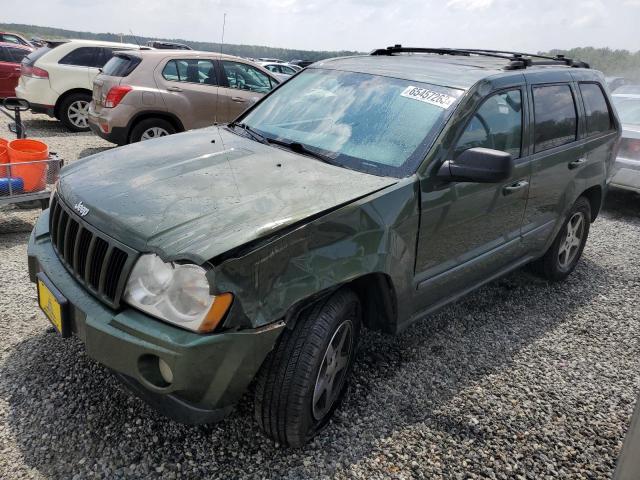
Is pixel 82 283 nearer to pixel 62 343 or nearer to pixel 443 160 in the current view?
pixel 62 343

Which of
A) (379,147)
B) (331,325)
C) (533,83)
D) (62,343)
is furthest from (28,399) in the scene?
(533,83)

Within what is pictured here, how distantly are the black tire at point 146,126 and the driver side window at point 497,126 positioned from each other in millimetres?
5493

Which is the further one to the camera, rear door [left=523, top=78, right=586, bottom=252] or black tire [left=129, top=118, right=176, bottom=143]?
black tire [left=129, top=118, right=176, bottom=143]

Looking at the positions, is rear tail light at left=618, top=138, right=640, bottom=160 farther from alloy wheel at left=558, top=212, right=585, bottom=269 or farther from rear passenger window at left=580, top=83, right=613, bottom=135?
alloy wheel at left=558, top=212, right=585, bottom=269

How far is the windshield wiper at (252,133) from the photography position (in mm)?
3174

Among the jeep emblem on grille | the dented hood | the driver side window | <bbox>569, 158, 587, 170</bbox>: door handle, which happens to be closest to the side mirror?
the driver side window

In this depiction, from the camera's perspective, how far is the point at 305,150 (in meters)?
2.93

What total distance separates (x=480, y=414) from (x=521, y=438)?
23 cm

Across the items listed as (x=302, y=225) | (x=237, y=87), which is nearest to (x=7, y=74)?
(x=237, y=87)

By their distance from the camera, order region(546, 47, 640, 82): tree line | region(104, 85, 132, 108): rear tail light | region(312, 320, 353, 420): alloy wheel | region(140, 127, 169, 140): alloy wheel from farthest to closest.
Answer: region(546, 47, 640, 82): tree line < region(140, 127, 169, 140): alloy wheel < region(104, 85, 132, 108): rear tail light < region(312, 320, 353, 420): alloy wheel

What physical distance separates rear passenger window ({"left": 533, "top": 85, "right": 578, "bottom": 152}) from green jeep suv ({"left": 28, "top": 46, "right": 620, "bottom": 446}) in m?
0.02

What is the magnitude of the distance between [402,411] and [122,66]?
22.0 feet

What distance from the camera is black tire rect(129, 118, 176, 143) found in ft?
23.9

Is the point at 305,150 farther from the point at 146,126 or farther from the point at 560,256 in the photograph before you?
the point at 146,126
